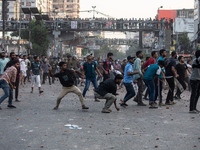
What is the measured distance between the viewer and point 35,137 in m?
7.24

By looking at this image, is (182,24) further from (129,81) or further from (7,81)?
(7,81)

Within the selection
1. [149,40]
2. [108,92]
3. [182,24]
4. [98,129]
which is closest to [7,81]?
[108,92]

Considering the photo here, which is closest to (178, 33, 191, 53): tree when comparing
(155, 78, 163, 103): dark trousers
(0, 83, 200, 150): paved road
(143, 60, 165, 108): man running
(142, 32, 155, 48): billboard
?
(142, 32, 155, 48): billboard

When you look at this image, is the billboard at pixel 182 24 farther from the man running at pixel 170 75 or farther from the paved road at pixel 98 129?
the paved road at pixel 98 129

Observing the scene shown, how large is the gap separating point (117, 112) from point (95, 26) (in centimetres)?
5587

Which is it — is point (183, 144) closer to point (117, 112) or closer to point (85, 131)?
point (85, 131)

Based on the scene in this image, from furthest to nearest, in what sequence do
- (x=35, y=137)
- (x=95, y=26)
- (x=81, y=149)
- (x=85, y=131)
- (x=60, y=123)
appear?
(x=95, y=26)
(x=60, y=123)
(x=85, y=131)
(x=35, y=137)
(x=81, y=149)

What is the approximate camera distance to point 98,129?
821 cm

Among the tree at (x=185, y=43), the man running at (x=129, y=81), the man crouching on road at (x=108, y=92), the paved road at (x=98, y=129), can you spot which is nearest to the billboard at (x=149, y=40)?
the tree at (x=185, y=43)

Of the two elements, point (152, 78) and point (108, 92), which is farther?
point (152, 78)

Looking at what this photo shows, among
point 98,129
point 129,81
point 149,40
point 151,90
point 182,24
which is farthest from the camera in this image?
point 149,40

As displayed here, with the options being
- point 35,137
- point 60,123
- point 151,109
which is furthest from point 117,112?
point 35,137

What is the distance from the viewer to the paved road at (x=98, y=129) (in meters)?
6.63

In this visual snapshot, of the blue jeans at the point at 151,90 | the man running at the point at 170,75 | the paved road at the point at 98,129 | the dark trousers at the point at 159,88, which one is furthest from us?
the man running at the point at 170,75
